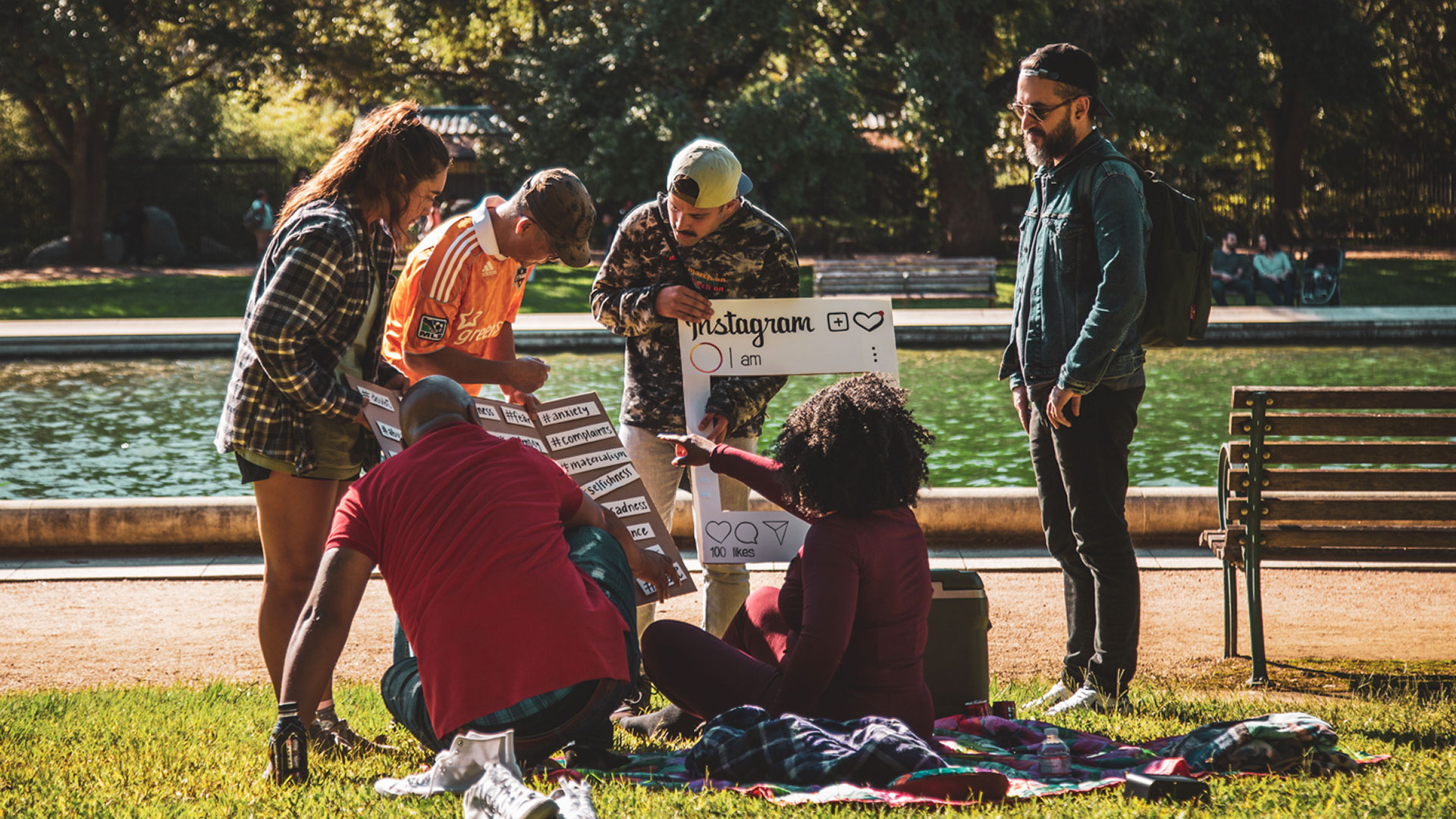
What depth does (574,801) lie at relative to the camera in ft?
8.94

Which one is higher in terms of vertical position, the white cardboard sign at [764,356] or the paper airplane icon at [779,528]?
the white cardboard sign at [764,356]

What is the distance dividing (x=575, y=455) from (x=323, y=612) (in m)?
1.36

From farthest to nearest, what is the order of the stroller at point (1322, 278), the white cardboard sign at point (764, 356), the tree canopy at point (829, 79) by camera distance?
the tree canopy at point (829, 79)
the stroller at point (1322, 278)
the white cardboard sign at point (764, 356)

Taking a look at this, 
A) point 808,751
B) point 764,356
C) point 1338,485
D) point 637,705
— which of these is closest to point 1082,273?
point 764,356

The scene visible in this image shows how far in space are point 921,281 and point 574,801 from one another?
16.9 metres

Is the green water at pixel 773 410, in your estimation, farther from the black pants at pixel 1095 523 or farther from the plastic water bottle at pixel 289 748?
the plastic water bottle at pixel 289 748

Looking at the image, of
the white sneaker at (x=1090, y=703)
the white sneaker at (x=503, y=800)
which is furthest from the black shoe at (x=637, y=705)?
the white sneaker at (x=1090, y=703)

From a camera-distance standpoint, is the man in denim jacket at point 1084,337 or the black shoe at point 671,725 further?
the man in denim jacket at point 1084,337

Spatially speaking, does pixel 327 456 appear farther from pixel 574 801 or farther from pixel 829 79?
pixel 829 79

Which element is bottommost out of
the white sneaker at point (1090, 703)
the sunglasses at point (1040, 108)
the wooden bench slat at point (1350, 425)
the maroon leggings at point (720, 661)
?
the white sneaker at point (1090, 703)

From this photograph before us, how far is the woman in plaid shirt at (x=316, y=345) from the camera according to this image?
3.40 metres

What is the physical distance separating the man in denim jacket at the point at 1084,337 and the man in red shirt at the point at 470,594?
1.72 meters

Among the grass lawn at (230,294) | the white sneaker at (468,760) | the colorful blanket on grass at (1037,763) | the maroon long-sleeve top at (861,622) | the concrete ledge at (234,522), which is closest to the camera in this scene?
the white sneaker at (468,760)

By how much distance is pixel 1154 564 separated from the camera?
6.01 metres
